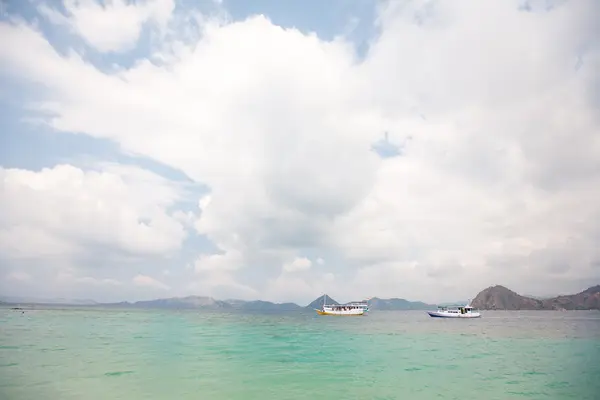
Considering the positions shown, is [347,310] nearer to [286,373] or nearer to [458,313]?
[458,313]

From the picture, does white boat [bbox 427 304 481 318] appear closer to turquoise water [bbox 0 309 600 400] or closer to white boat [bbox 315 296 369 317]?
white boat [bbox 315 296 369 317]

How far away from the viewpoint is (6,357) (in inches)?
1448

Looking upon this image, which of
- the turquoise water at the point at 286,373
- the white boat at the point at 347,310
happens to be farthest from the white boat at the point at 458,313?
the turquoise water at the point at 286,373

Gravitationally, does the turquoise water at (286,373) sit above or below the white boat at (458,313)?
below

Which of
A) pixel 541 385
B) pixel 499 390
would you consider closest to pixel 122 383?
pixel 499 390

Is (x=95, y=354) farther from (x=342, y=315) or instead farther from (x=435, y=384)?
(x=342, y=315)

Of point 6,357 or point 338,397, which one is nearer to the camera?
point 338,397

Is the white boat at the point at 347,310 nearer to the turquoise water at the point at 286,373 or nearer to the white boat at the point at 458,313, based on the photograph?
the white boat at the point at 458,313

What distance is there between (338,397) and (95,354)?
29.2 meters

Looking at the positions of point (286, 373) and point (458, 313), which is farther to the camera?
point (458, 313)

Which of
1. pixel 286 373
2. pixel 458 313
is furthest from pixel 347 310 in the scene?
pixel 286 373

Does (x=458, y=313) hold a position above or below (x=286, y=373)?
above

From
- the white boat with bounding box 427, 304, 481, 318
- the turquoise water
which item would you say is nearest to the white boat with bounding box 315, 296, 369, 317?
the white boat with bounding box 427, 304, 481, 318

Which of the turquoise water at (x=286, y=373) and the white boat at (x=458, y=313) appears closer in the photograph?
the turquoise water at (x=286, y=373)
